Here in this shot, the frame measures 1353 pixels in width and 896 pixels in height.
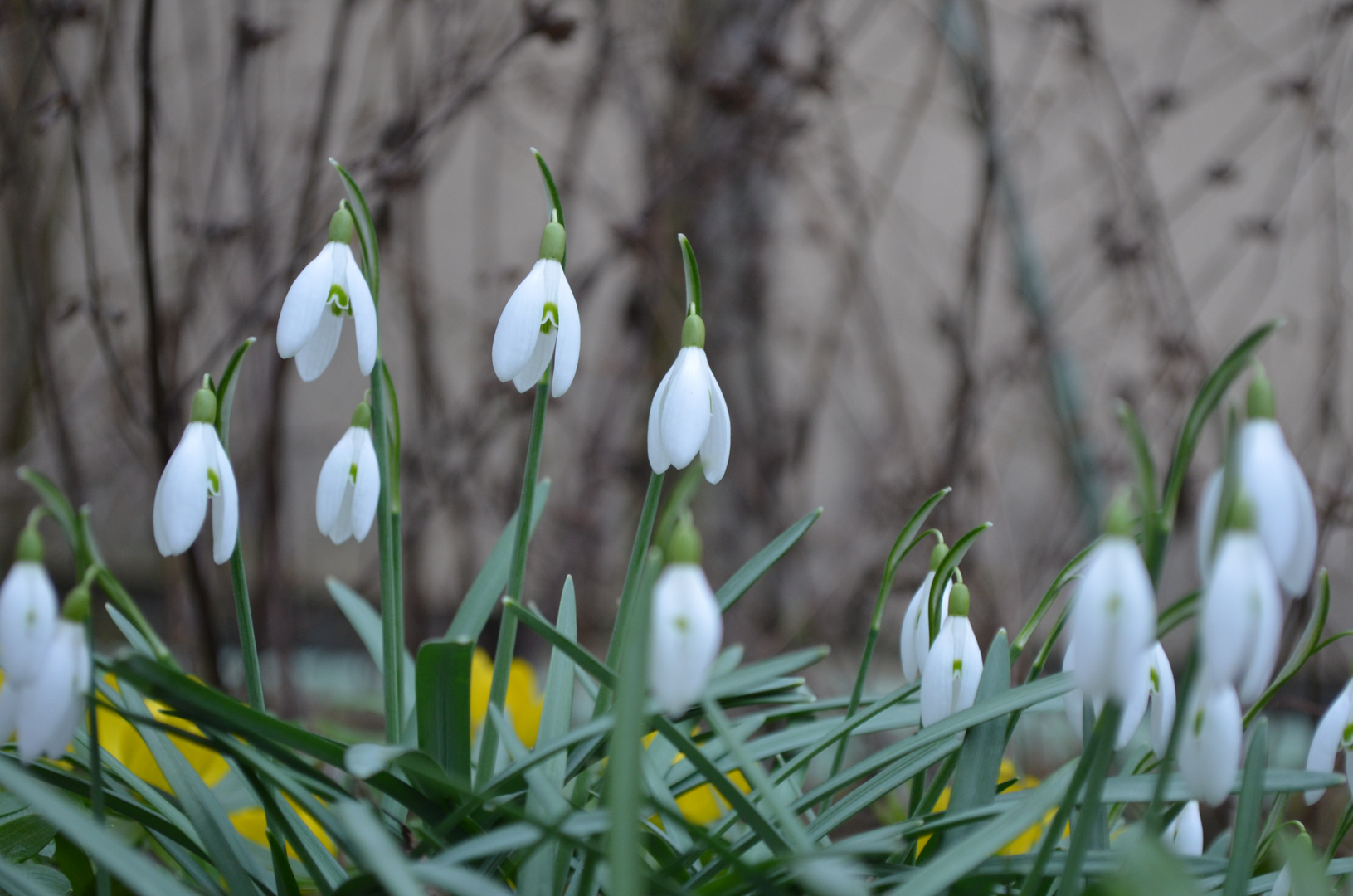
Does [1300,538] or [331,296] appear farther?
[331,296]

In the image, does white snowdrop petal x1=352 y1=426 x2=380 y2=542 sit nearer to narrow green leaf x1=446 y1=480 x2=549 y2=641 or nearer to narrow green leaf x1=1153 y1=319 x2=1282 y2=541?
narrow green leaf x1=446 y1=480 x2=549 y2=641

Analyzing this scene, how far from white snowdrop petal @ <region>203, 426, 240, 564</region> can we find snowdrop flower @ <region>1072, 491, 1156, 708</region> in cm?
35

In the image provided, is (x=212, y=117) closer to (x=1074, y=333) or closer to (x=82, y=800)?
(x=82, y=800)

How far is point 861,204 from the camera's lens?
167cm

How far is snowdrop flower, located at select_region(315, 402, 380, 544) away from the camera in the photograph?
0.50m

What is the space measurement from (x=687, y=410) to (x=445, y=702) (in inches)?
7.5

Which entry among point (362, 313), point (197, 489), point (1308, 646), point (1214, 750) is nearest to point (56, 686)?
point (197, 489)

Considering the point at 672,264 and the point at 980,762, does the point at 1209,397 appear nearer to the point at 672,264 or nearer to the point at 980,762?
the point at 980,762

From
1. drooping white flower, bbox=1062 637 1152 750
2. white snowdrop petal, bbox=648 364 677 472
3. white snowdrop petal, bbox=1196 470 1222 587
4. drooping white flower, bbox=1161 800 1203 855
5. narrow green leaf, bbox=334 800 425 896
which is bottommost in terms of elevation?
drooping white flower, bbox=1161 800 1203 855

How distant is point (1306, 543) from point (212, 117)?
6.19 feet

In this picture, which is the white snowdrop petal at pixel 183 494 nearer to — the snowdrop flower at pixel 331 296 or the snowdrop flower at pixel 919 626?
the snowdrop flower at pixel 331 296

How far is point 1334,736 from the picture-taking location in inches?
19.2

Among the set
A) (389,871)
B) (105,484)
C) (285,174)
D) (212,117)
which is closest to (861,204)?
(285,174)

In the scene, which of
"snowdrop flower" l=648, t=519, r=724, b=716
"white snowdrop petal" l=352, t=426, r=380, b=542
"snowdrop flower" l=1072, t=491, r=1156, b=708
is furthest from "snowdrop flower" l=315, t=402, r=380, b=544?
"snowdrop flower" l=1072, t=491, r=1156, b=708
